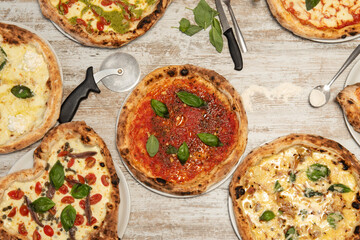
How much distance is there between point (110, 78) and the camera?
4.16 metres

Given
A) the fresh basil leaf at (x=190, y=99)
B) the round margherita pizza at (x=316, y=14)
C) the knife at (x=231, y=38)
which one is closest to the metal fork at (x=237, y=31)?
the knife at (x=231, y=38)

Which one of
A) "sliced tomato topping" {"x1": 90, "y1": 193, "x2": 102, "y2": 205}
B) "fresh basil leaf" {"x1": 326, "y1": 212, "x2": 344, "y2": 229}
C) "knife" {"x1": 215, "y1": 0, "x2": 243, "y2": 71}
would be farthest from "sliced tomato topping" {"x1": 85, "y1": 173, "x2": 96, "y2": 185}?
"fresh basil leaf" {"x1": 326, "y1": 212, "x2": 344, "y2": 229}

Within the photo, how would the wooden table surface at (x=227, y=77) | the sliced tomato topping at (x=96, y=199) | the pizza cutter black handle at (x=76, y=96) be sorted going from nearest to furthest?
1. the sliced tomato topping at (x=96, y=199)
2. the pizza cutter black handle at (x=76, y=96)
3. the wooden table surface at (x=227, y=77)

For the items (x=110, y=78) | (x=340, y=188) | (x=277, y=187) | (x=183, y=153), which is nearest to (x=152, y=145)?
(x=183, y=153)

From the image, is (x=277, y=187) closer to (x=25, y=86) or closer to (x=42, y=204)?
(x=42, y=204)

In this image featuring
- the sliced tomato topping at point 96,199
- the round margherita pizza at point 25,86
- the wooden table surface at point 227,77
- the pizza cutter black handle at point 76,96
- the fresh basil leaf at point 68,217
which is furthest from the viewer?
the wooden table surface at point 227,77

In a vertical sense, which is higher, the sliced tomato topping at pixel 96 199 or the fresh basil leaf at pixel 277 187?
the sliced tomato topping at pixel 96 199

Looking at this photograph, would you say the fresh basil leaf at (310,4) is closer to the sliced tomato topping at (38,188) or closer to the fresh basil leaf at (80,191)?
the fresh basil leaf at (80,191)

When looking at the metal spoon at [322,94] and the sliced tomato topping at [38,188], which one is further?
the metal spoon at [322,94]

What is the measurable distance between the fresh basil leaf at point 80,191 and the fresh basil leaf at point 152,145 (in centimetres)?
68

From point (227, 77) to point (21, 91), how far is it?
7.03 ft

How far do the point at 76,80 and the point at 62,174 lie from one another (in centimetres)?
110

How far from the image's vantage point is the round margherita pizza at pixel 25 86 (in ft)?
12.7

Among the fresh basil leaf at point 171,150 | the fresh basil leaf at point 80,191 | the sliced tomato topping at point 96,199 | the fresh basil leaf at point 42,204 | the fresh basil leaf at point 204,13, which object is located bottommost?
the sliced tomato topping at point 96,199
